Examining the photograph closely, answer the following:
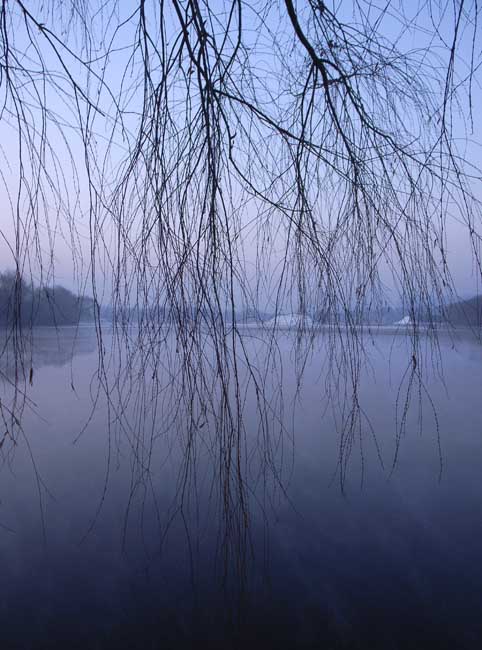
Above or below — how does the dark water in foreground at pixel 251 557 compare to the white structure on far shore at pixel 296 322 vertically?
below

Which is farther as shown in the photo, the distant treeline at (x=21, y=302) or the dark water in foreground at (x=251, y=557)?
the dark water in foreground at (x=251, y=557)

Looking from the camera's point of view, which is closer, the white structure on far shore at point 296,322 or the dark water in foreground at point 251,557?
the white structure on far shore at point 296,322

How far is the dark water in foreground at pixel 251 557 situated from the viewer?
68.9 inches

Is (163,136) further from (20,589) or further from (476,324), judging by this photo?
(20,589)

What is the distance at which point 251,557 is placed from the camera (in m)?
1.08

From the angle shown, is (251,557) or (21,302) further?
(251,557)

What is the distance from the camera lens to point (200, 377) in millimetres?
789

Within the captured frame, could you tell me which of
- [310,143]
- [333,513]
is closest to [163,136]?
[310,143]

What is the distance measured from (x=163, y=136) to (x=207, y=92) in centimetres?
11

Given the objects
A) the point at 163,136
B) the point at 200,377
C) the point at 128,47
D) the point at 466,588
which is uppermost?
the point at 128,47

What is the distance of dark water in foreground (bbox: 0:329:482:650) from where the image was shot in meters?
1.75

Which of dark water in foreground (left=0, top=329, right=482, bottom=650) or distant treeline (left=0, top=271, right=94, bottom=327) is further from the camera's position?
dark water in foreground (left=0, top=329, right=482, bottom=650)

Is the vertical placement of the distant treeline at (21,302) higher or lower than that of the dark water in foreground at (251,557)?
higher

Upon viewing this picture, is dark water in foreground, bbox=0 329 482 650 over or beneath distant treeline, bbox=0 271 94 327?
beneath
